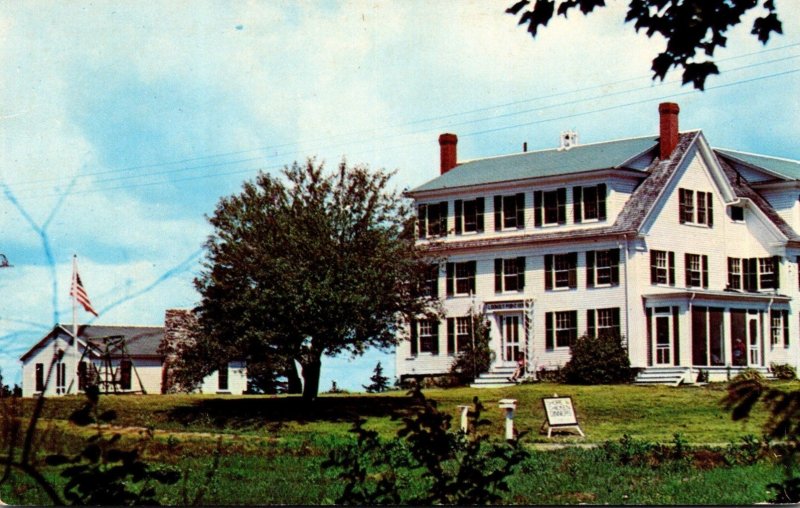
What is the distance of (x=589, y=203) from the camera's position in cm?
4072

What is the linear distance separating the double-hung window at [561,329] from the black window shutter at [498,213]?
376 cm

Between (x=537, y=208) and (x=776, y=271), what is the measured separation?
827 centimetres

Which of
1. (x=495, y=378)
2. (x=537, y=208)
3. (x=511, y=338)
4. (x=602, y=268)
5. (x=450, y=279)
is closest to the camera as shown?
(x=602, y=268)

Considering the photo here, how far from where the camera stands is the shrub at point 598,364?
3791 cm

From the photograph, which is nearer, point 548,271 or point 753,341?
point 753,341

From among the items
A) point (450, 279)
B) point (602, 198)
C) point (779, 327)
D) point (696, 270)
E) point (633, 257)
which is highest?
point (602, 198)

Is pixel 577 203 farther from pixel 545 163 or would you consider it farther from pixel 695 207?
pixel 695 207

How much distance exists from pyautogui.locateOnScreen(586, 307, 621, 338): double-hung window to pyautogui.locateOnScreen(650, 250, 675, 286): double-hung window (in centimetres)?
179

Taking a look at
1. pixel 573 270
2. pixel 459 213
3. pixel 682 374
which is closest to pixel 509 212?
pixel 459 213

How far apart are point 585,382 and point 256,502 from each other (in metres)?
24.8

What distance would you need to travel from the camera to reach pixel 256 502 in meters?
14.2

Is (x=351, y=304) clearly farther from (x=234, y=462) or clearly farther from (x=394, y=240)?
(x=234, y=462)

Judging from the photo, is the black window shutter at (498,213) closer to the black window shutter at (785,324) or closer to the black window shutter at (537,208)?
the black window shutter at (537,208)

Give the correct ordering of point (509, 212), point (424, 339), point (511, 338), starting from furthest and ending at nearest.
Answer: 1. point (424, 339)
2. point (509, 212)
3. point (511, 338)
